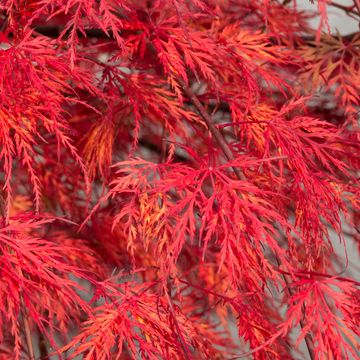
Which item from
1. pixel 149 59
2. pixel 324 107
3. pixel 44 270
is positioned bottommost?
pixel 324 107

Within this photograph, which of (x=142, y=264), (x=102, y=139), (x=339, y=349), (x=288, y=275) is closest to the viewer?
(x=339, y=349)

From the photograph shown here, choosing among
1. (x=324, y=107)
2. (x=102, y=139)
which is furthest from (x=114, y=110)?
(x=324, y=107)

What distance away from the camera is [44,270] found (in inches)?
34.8

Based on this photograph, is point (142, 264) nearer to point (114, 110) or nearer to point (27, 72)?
point (114, 110)

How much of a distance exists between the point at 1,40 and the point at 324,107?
1087mm

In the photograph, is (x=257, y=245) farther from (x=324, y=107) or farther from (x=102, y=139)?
(x=324, y=107)

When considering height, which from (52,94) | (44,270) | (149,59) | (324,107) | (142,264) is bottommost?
(142,264)

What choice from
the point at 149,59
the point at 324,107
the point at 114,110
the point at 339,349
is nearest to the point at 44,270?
the point at 339,349

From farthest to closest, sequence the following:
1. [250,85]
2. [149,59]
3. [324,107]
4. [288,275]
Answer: [324,107] < [149,59] < [250,85] < [288,275]

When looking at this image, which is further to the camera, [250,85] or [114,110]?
[114,110]

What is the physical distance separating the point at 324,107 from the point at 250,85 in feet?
2.80

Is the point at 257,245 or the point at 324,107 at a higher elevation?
the point at 257,245

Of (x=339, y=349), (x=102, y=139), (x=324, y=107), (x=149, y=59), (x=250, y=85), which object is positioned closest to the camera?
(x=339, y=349)

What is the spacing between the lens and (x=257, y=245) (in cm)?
91
